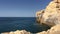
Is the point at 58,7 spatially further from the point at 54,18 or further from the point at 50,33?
the point at 50,33

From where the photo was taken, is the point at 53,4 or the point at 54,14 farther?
the point at 53,4

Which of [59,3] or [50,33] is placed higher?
[59,3]

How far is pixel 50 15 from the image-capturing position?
1759 inches

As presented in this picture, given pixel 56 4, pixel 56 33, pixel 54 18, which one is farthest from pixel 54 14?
pixel 56 33

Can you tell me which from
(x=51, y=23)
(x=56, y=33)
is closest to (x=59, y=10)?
(x=51, y=23)

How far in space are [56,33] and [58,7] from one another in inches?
1355

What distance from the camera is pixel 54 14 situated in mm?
44000

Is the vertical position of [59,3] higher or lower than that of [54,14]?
higher

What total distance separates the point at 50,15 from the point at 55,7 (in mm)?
3635

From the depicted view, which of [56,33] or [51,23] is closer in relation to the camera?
[56,33]

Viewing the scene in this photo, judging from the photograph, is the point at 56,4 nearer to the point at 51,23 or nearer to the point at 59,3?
the point at 59,3

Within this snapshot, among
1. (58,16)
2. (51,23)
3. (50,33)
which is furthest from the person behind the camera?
(51,23)

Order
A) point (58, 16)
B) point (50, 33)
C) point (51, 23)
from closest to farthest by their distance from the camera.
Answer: point (50, 33) < point (58, 16) < point (51, 23)

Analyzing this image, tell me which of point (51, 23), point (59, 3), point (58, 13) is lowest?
point (51, 23)
